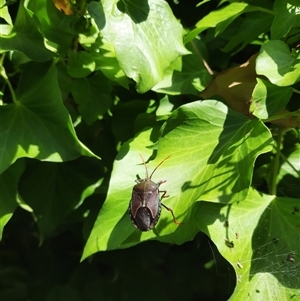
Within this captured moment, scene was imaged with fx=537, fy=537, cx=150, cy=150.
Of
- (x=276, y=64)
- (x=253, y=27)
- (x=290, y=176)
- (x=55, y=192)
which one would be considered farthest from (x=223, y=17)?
(x=55, y=192)

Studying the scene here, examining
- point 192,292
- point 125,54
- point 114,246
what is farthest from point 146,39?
point 192,292

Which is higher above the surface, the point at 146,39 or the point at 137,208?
the point at 146,39

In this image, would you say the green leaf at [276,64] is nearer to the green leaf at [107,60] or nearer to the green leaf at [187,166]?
the green leaf at [187,166]

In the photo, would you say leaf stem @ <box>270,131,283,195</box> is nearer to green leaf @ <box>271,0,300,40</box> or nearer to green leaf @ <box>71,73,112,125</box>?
green leaf @ <box>271,0,300,40</box>

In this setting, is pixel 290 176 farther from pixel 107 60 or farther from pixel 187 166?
pixel 107 60

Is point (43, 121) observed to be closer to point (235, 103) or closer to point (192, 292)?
point (235, 103)

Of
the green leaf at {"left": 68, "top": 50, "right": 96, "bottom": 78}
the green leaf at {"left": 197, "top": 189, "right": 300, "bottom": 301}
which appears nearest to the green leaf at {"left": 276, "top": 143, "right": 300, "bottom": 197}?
the green leaf at {"left": 197, "top": 189, "right": 300, "bottom": 301}

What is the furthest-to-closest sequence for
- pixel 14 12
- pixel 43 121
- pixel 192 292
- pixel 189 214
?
pixel 192 292, pixel 14 12, pixel 43 121, pixel 189 214

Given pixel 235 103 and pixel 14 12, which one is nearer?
pixel 235 103
